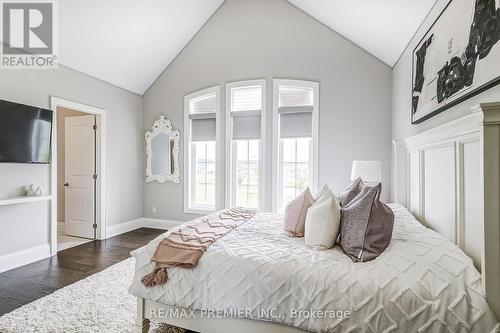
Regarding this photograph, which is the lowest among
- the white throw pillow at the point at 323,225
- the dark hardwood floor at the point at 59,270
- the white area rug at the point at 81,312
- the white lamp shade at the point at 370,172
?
the dark hardwood floor at the point at 59,270

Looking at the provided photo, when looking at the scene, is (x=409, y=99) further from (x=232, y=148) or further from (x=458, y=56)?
(x=232, y=148)

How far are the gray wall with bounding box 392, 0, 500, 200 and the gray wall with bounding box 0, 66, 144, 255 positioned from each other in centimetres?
446

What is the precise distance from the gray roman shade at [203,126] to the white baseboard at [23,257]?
2730mm

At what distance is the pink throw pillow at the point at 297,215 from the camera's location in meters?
1.95

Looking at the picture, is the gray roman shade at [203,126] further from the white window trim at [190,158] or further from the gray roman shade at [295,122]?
the gray roman shade at [295,122]

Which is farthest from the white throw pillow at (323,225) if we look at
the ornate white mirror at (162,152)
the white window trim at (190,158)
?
the ornate white mirror at (162,152)

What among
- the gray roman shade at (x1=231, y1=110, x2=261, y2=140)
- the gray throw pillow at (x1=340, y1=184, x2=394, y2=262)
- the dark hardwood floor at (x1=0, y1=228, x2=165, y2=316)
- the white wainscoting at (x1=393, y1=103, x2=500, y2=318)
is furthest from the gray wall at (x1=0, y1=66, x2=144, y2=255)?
the white wainscoting at (x1=393, y1=103, x2=500, y2=318)

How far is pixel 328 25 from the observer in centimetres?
378

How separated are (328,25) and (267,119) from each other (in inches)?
65.4

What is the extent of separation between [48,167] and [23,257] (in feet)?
3.83

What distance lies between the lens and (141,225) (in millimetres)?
4984

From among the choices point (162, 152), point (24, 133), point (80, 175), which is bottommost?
point (80, 175)

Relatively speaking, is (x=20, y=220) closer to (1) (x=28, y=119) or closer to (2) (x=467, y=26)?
(1) (x=28, y=119)

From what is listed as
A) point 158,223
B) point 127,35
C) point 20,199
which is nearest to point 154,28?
point 127,35
